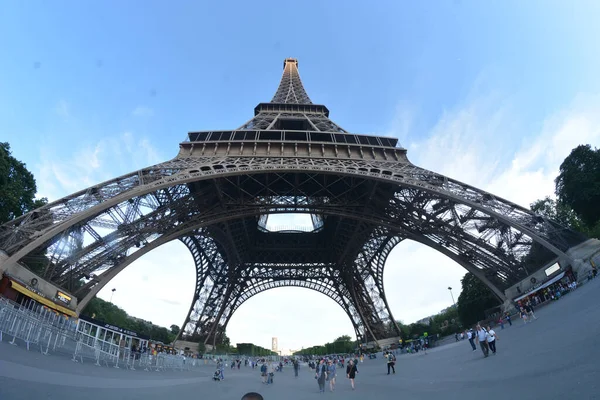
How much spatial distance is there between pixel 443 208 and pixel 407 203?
8.24 feet

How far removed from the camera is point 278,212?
26.1 meters

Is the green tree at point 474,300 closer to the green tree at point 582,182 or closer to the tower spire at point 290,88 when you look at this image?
the green tree at point 582,182

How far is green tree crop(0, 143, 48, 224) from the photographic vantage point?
2242cm

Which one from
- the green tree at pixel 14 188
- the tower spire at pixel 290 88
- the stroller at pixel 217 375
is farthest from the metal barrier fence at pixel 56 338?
the tower spire at pixel 290 88

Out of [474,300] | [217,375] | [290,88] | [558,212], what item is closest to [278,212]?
[217,375]

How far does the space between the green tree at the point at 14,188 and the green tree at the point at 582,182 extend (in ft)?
145

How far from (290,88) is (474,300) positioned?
39.0 metres

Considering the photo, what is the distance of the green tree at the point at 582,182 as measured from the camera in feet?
88.7

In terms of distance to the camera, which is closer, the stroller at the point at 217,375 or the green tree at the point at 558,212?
the stroller at the point at 217,375

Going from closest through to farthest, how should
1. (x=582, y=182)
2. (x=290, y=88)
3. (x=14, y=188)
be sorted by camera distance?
(x=14, y=188)
(x=582, y=182)
(x=290, y=88)

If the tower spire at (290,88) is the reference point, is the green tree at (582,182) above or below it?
below

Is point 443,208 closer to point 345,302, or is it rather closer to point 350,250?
point 350,250

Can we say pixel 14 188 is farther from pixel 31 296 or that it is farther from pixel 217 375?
pixel 217 375

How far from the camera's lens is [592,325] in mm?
9070
